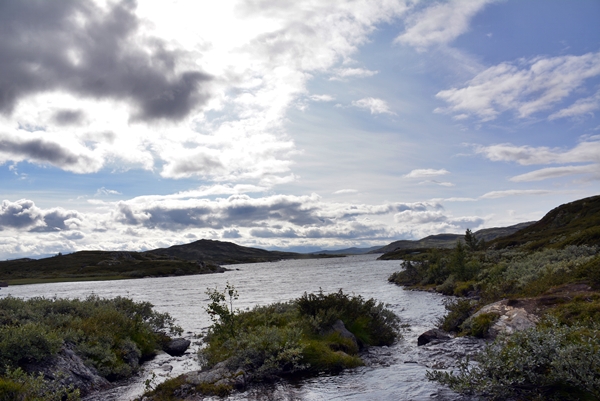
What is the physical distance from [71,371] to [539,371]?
16.5m

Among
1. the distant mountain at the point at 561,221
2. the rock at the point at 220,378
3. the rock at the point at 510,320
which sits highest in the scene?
the distant mountain at the point at 561,221

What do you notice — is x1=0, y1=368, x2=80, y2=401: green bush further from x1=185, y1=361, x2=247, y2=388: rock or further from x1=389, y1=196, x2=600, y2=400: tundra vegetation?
x1=389, y1=196, x2=600, y2=400: tundra vegetation

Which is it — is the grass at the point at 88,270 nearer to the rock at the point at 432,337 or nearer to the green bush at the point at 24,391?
the rock at the point at 432,337

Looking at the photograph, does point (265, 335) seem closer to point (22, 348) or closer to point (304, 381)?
point (304, 381)

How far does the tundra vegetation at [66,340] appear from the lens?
472 inches

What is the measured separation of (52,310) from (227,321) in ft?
34.5

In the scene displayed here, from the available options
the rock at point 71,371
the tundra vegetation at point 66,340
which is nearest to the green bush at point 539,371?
the tundra vegetation at point 66,340

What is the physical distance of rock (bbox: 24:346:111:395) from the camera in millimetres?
14391

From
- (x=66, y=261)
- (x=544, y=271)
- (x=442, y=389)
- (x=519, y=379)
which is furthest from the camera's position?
(x=66, y=261)

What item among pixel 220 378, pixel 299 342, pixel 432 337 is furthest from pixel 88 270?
pixel 432 337

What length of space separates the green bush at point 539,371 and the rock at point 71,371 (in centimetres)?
1330

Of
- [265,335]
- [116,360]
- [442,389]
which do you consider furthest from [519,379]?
[116,360]

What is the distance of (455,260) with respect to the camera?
1879 inches

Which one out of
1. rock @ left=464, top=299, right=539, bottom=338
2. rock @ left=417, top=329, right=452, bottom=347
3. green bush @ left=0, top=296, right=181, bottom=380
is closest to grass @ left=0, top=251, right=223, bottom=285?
green bush @ left=0, top=296, right=181, bottom=380
